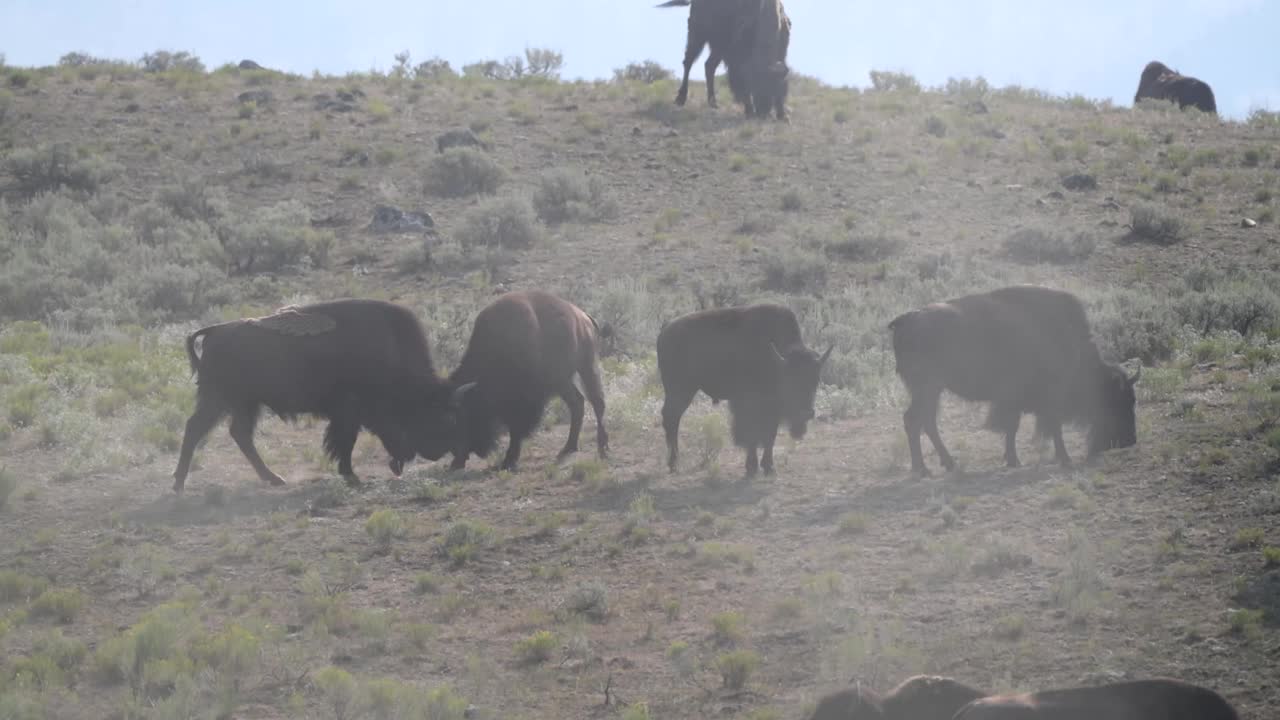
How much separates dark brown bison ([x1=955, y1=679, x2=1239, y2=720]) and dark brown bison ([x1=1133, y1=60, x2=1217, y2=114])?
29036 mm

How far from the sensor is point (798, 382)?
12.3m

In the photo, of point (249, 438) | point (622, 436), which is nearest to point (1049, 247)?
point (622, 436)

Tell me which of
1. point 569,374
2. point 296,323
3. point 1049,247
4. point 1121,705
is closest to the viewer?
point 1121,705

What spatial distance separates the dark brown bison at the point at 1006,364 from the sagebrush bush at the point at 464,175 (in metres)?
13.8

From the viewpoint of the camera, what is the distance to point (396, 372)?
1266cm

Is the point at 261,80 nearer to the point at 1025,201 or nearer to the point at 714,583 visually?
the point at 1025,201

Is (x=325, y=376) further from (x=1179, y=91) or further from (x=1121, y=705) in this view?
(x=1179, y=91)

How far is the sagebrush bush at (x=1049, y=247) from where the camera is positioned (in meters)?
20.9

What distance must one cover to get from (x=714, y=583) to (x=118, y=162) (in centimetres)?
1960

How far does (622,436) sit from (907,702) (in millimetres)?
7680

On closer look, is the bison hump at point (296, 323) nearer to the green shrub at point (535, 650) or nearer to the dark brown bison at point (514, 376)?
the dark brown bison at point (514, 376)

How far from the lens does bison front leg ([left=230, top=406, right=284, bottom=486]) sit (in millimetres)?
12438

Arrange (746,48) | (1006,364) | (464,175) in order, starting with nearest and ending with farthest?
(1006,364) < (464,175) < (746,48)

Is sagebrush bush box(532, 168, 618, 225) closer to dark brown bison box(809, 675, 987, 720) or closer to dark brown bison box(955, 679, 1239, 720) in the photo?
dark brown bison box(809, 675, 987, 720)
